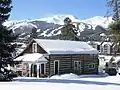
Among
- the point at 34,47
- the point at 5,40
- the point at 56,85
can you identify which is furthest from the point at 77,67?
the point at 56,85

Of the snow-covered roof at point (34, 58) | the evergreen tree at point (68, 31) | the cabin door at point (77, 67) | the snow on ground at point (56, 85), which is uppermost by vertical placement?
the evergreen tree at point (68, 31)

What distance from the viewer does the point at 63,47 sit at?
184ft

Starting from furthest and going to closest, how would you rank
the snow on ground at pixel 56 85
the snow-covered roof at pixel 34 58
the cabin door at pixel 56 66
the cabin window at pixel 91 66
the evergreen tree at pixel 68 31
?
the evergreen tree at pixel 68 31 < the cabin window at pixel 91 66 < the cabin door at pixel 56 66 < the snow-covered roof at pixel 34 58 < the snow on ground at pixel 56 85

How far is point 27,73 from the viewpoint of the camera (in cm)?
5306

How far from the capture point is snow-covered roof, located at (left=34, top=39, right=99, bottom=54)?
175 ft

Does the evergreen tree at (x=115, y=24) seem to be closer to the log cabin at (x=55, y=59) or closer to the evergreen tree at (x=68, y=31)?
the log cabin at (x=55, y=59)

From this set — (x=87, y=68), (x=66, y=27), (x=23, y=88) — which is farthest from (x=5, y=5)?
(x=66, y=27)

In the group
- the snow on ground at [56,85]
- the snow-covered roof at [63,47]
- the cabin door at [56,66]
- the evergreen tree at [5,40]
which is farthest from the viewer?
the snow-covered roof at [63,47]

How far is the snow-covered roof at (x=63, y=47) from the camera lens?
5325cm

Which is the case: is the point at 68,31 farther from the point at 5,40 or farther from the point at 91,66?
the point at 5,40

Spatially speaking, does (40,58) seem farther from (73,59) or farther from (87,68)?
(87,68)

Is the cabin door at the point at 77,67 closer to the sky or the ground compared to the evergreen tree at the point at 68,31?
closer to the ground

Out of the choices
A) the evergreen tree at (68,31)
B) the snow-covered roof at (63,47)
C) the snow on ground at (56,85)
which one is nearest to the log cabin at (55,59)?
the snow-covered roof at (63,47)

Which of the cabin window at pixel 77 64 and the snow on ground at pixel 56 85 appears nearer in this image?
the snow on ground at pixel 56 85
